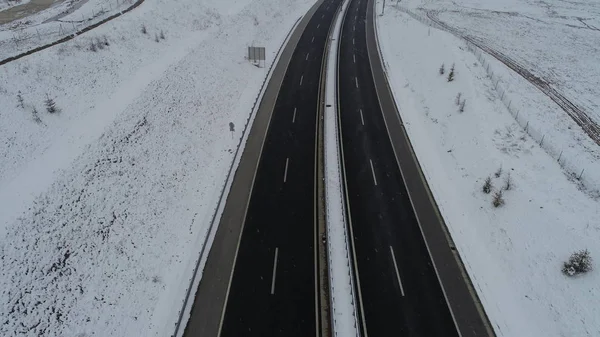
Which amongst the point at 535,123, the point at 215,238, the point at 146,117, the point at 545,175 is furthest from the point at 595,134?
the point at 146,117

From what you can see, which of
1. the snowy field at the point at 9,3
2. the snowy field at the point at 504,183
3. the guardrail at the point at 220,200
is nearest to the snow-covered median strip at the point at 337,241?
the snowy field at the point at 504,183

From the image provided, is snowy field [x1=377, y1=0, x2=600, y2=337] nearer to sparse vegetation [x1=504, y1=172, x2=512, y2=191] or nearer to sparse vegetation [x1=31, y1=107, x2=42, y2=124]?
sparse vegetation [x1=504, y1=172, x2=512, y2=191]

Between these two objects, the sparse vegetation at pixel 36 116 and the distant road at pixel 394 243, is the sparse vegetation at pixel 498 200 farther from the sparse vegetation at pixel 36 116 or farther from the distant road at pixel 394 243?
the sparse vegetation at pixel 36 116

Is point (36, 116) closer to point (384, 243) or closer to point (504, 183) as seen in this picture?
point (384, 243)

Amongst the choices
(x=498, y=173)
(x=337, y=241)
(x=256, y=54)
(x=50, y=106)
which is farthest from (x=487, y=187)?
(x=50, y=106)

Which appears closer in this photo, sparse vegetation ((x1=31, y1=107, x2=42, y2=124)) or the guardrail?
the guardrail

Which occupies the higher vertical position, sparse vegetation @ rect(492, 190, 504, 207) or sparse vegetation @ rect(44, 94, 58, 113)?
sparse vegetation @ rect(44, 94, 58, 113)

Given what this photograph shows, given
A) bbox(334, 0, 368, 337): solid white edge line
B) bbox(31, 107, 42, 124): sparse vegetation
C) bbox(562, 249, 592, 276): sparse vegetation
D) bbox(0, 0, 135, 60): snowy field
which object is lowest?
bbox(334, 0, 368, 337): solid white edge line

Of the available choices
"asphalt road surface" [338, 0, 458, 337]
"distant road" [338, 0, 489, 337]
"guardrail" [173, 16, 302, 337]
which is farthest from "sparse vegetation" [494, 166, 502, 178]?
"guardrail" [173, 16, 302, 337]

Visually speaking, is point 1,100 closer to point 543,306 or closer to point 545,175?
point 543,306
